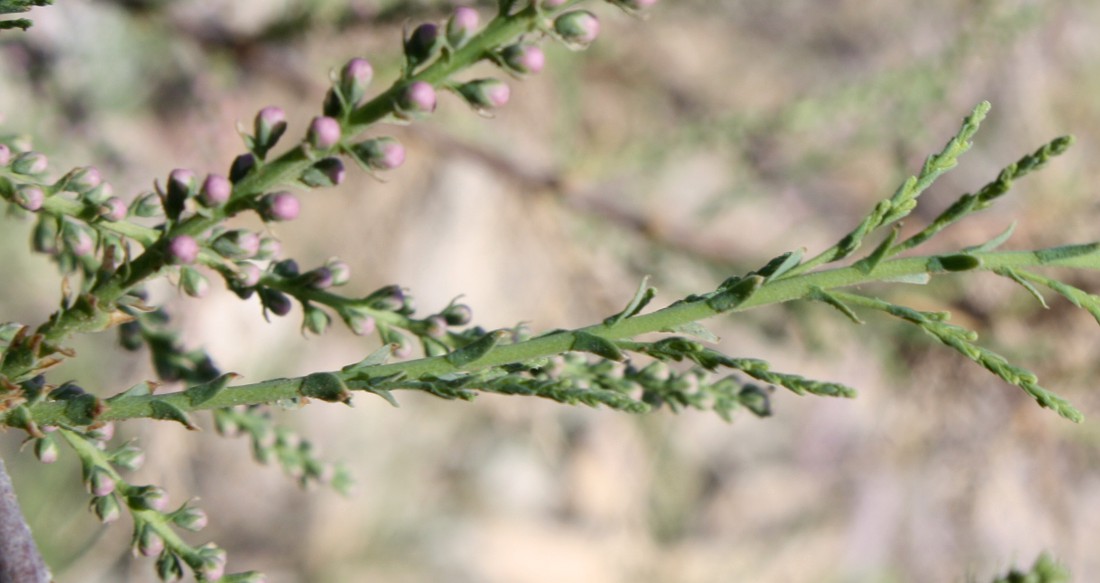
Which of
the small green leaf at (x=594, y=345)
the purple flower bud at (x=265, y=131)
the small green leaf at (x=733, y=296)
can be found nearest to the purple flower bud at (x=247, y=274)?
the purple flower bud at (x=265, y=131)

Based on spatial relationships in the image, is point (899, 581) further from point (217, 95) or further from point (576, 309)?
point (217, 95)

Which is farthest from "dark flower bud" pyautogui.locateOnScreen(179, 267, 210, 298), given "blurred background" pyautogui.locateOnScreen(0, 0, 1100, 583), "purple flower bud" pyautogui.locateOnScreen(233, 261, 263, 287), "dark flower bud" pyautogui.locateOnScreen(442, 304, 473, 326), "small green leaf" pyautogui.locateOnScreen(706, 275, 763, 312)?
"blurred background" pyautogui.locateOnScreen(0, 0, 1100, 583)

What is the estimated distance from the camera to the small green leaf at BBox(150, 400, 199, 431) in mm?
854

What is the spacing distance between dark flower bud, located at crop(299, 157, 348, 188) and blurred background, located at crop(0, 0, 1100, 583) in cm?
138

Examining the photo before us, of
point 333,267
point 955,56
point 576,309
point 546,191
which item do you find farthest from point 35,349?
point 576,309

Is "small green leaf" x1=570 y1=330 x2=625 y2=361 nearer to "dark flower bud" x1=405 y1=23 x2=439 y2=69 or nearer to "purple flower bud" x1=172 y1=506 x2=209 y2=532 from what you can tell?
"dark flower bud" x1=405 y1=23 x2=439 y2=69

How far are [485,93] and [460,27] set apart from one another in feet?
0.20

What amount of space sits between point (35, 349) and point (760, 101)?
4.19 metres

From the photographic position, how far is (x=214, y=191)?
0.88m

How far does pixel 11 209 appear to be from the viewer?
114 cm

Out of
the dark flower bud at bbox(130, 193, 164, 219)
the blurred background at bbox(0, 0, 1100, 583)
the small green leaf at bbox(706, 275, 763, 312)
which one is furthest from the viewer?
the blurred background at bbox(0, 0, 1100, 583)

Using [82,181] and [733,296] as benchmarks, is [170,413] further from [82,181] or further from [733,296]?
[733,296]

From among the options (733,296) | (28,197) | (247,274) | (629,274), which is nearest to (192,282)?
(247,274)

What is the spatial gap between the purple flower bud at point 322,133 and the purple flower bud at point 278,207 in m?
0.07
